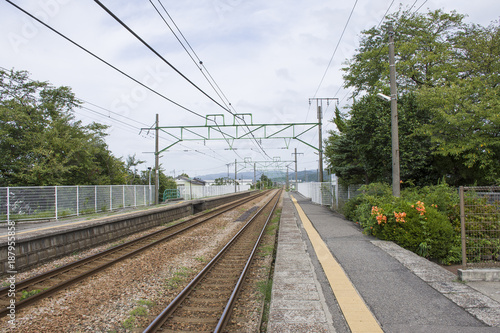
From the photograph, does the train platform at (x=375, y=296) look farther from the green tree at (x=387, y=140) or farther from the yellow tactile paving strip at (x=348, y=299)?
the green tree at (x=387, y=140)

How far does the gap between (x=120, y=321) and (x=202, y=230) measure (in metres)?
10.3

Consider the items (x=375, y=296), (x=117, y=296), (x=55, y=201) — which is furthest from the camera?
(x=55, y=201)

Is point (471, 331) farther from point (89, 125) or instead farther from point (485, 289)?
point (89, 125)

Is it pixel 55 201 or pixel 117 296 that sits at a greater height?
pixel 55 201

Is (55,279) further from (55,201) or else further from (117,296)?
(55,201)

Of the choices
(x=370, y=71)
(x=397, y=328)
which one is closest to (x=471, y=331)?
(x=397, y=328)

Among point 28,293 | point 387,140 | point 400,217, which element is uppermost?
point 387,140

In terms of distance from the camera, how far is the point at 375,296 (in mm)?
5305

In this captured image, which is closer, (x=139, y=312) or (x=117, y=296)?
(x=139, y=312)

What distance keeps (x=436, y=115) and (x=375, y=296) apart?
11626 millimetres

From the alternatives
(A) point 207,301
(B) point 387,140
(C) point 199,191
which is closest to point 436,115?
(B) point 387,140

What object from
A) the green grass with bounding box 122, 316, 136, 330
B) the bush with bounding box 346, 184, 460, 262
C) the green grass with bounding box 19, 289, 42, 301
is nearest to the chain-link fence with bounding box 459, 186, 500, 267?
the bush with bounding box 346, 184, 460, 262

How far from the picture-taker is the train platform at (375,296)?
14.2ft

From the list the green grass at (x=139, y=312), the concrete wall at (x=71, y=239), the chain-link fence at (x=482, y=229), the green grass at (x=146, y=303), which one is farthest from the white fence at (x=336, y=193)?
the green grass at (x=139, y=312)
